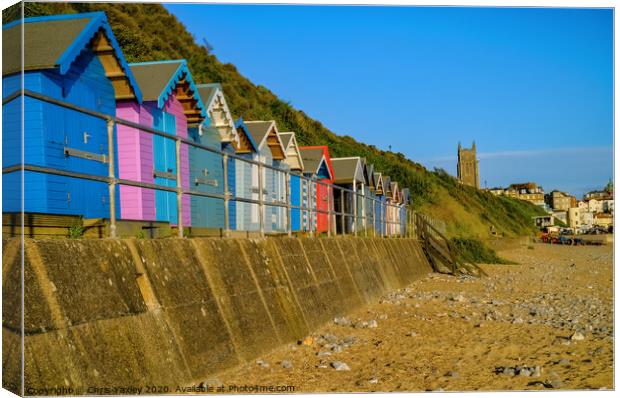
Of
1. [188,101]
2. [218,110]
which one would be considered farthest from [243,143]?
[188,101]

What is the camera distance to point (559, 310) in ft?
→ 42.2

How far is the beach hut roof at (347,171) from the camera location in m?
28.5

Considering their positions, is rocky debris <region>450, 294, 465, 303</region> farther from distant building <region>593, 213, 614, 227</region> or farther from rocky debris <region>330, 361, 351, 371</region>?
distant building <region>593, 213, 614, 227</region>

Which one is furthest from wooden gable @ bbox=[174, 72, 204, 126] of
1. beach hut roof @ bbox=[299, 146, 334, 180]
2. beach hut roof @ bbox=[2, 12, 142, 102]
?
beach hut roof @ bbox=[299, 146, 334, 180]

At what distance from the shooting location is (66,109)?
10172mm

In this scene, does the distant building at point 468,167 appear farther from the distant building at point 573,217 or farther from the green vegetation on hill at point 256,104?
the green vegetation on hill at point 256,104

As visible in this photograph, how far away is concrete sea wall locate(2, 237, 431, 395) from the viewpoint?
4.69 m

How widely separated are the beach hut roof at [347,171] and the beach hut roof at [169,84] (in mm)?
13705

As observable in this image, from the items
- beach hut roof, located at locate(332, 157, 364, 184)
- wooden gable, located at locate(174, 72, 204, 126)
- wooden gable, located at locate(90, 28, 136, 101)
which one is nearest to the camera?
wooden gable, located at locate(90, 28, 136, 101)

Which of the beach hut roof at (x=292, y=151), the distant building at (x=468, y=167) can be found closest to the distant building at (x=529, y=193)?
the distant building at (x=468, y=167)

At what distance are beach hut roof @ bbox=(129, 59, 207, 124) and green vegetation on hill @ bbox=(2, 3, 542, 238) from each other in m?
15.3

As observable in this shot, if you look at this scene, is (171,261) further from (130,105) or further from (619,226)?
(130,105)

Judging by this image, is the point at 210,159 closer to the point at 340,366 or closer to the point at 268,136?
the point at 268,136

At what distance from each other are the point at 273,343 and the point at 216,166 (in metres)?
8.23
